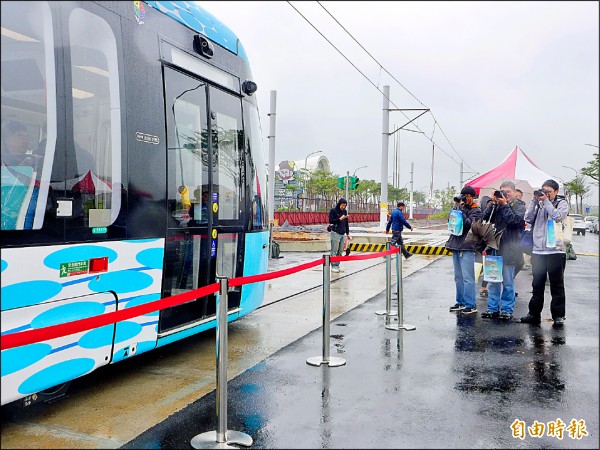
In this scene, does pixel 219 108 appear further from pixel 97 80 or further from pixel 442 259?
pixel 442 259

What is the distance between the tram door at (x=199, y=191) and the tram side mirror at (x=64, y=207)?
113 centimetres

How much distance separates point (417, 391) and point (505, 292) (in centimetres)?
381

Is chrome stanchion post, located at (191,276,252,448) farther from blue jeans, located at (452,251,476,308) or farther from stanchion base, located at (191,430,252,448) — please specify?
blue jeans, located at (452,251,476,308)

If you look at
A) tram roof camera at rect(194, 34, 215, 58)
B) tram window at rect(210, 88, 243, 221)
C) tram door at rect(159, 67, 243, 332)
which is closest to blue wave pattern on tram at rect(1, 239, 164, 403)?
tram door at rect(159, 67, 243, 332)

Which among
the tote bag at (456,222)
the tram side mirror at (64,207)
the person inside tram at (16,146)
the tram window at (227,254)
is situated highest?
the person inside tram at (16,146)

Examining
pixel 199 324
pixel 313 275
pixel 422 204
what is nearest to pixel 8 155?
pixel 199 324

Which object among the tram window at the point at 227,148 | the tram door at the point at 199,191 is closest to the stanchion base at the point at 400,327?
the tram door at the point at 199,191

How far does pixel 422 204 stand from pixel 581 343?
143294mm

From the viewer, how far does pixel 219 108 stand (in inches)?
228

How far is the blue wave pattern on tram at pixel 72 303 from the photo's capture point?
3434 millimetres

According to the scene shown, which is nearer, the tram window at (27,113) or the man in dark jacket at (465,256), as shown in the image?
the tram window at (27,113)

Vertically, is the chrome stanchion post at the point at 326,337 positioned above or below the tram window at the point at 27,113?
below

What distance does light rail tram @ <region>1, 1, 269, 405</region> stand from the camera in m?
3.46

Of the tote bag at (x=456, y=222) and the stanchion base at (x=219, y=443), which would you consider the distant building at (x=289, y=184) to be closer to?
the tote bag at (x=456, y=222)
